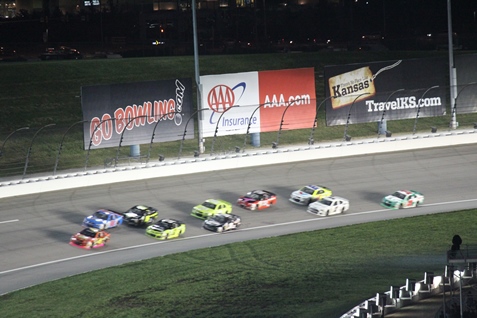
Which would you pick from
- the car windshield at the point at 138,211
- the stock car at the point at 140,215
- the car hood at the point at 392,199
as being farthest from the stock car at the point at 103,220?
the car hood at the point at 392,199

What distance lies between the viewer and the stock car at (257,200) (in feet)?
142

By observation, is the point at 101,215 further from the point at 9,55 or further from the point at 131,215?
the point at 9,55

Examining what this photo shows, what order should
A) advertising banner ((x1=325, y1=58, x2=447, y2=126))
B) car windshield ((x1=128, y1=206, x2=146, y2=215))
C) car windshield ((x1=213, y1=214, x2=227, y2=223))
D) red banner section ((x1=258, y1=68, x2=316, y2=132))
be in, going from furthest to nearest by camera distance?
advertising banner ((x1=325, y1=58, x2=447, y2=126))
red banner section ((x1=258, y1=68, x2=316, y2=132))
car windshield ((x1=128, y1=206, x2=146, y2=215))
car windshield ((x1=213, y1=214, x2=227, y2=223))

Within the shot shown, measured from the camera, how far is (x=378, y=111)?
54.9 m

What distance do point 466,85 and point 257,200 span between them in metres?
18.7

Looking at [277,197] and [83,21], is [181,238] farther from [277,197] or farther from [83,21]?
[83,21]

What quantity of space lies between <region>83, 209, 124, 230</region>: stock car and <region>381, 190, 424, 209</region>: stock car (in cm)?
1146

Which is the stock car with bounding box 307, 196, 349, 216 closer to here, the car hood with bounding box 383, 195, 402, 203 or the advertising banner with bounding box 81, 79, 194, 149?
the car hood with bounding box 383, 195, 402, 203

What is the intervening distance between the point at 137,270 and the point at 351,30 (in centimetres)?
5994

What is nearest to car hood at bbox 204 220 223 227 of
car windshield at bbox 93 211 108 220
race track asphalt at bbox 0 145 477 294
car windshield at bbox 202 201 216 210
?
race track asphalt at bbox 0 145 477 294

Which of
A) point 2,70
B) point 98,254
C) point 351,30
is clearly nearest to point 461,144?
point 98,254

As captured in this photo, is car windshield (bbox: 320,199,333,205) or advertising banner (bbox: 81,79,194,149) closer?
car windshield (bbox: 320,199,333,205)

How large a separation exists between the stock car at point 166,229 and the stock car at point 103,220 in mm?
1590

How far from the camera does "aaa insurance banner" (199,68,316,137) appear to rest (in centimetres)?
5150
